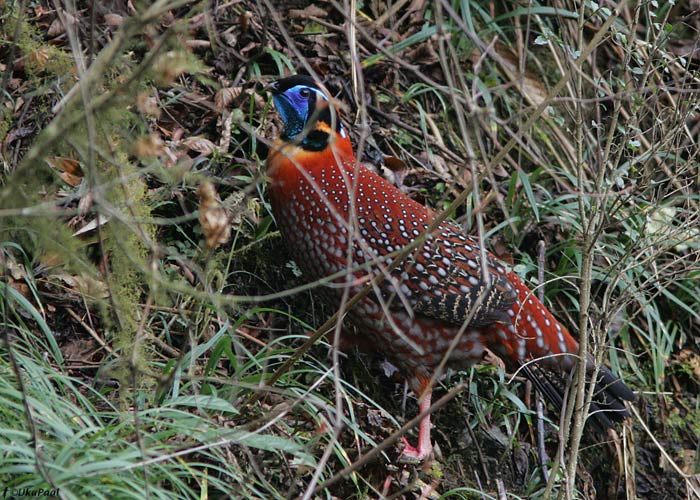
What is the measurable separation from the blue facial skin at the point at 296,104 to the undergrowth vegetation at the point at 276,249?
17.3 inches

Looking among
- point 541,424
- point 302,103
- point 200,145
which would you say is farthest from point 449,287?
point 200,145

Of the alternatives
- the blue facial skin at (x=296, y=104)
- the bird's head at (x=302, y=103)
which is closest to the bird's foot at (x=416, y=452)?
the bird's head at (x=302, y=103)

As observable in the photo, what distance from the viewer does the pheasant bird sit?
4.20m

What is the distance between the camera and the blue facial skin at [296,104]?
4379 mm

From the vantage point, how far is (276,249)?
4.73 m

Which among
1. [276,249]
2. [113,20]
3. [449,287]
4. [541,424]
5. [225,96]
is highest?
[113,20]

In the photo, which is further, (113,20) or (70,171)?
(113,20)

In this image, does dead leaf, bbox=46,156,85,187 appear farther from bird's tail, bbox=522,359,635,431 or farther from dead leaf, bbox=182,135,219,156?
bird's tail, bbox=522,359,635,431

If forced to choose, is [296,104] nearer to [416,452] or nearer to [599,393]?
[416,452]

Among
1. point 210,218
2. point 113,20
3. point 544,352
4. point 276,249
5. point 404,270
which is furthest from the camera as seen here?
point 113,20

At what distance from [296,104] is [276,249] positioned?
31.8 inches

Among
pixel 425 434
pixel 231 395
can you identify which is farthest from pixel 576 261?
pixel 231 395

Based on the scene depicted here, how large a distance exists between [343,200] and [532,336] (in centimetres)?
121

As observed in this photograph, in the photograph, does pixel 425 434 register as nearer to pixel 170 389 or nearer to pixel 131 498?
pixel 170 389
